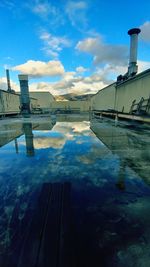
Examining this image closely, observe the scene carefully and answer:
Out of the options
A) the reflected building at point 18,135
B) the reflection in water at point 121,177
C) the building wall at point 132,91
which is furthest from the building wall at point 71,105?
the reflection in water at point 121,177

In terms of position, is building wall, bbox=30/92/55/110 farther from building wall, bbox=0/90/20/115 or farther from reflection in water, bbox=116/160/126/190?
reflection in water, bbox=116/160/126/190

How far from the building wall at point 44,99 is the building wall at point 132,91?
16.9m

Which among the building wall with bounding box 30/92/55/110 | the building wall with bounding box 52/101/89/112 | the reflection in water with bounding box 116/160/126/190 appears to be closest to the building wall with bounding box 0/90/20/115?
the building wall with bounding box 30/92/55/110

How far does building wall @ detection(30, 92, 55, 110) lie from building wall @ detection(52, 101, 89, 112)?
921 mm

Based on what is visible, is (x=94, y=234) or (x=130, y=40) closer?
(x=94, y=234)

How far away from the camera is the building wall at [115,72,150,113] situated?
6941 millimetres

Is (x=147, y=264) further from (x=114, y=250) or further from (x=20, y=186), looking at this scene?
(x=20, y=186)

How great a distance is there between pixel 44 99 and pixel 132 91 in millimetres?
19665

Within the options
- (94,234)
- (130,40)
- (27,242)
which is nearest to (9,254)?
(27,242)

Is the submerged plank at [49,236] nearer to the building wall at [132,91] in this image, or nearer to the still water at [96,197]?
the still water at [96,197]

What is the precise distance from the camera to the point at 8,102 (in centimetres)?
1366

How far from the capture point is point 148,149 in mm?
3281

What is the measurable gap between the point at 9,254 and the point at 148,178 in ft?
5.73

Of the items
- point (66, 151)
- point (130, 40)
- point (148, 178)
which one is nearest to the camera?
point (148, 178)
